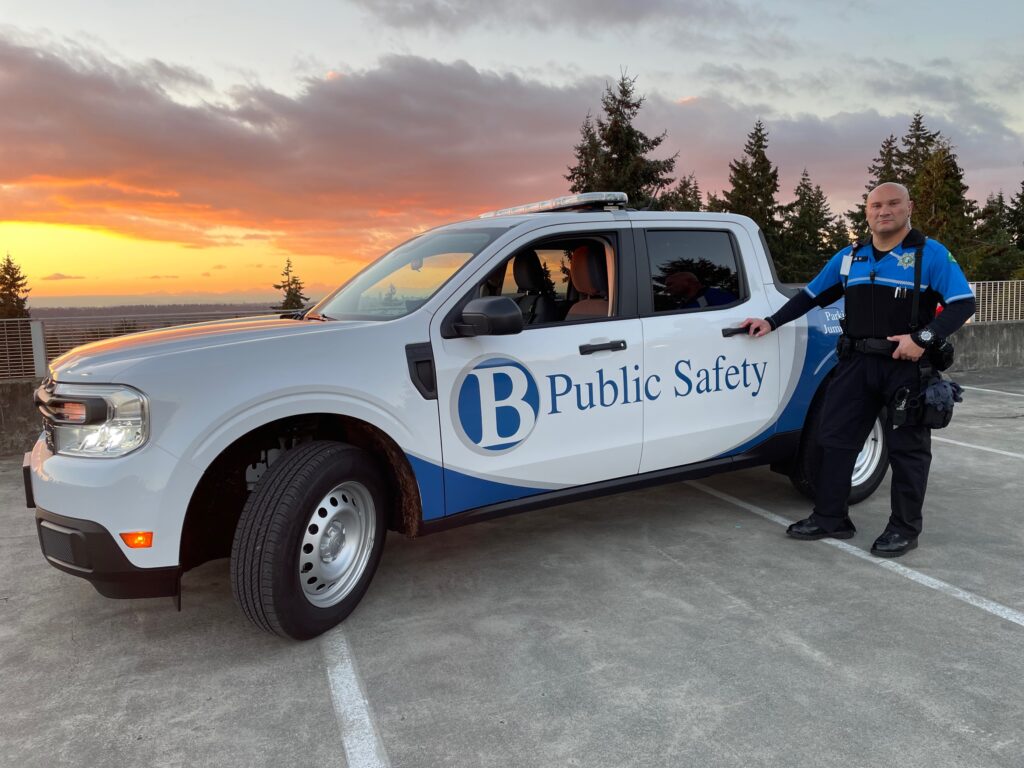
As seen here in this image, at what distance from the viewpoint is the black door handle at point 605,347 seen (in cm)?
415

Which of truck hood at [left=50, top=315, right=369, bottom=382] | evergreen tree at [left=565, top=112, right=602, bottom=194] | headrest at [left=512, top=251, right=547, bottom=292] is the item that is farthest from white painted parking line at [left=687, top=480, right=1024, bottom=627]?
evergreen tree at [left=565, top=112, right=602, bottom=194]

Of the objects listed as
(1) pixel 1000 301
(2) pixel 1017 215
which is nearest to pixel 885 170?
(2) pixel 1017 215

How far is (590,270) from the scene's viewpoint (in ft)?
14.9

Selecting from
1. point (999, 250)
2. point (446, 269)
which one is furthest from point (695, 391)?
point (999, 250)

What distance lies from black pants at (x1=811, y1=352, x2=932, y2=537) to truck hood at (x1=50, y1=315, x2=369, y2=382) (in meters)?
2.79

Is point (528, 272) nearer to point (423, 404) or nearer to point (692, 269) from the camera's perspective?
point (692, 269)

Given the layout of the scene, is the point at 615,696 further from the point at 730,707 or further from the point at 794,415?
the point at 794,415

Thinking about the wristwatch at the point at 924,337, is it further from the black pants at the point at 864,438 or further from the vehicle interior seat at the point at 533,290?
the vehicle interior seat at the point at 533,290

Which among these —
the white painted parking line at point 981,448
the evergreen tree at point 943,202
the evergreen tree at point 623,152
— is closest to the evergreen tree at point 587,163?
the evergreen tree at point 623,152

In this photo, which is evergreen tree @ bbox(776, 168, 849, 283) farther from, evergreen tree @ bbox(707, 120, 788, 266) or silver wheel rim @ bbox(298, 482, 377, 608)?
silver wheel rim @ bbox(298, 482, 377, 608)

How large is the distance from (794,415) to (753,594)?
150 centimetres

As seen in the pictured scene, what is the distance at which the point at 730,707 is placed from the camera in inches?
115

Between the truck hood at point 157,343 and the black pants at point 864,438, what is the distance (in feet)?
9.16

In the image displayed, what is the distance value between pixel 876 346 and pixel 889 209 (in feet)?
2.42
